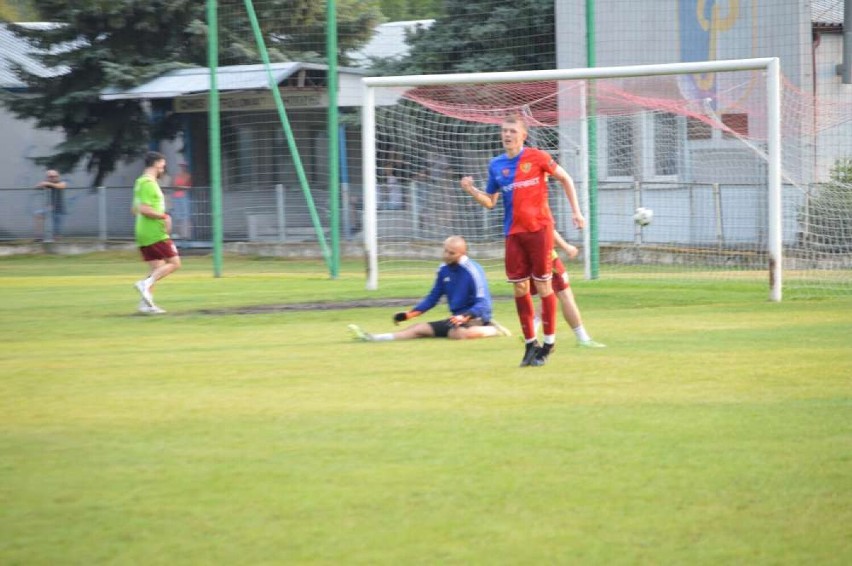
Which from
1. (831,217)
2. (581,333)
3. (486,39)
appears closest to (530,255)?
(581,333)

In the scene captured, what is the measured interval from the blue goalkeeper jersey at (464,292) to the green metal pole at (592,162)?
742 cm

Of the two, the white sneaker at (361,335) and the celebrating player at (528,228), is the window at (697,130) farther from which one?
the celebrating player at (528,228)

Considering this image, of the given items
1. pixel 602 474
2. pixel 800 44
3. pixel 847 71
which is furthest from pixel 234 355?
pixel 800 44

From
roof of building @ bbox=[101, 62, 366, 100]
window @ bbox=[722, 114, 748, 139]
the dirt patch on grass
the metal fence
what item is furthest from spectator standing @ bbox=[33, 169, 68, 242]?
window @ bbox=[722, 114, 748, 139]

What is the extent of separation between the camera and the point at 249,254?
1136 inches

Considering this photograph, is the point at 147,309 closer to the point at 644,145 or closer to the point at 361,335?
the point at 361,335

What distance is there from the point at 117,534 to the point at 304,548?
2.74 feet

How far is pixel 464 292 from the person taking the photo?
12586 mm

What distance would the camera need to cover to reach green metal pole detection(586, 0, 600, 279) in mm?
19828

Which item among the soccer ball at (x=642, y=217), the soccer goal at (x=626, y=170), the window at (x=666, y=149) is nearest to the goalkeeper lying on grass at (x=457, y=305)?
the soccer goal at (x=626, y=170)

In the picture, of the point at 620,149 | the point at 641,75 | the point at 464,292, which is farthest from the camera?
the point at 620,149

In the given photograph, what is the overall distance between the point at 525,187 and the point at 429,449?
4146 mm

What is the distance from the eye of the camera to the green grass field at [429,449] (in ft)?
17.2

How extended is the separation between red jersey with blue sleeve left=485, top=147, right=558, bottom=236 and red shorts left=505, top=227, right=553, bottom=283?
6 cm
